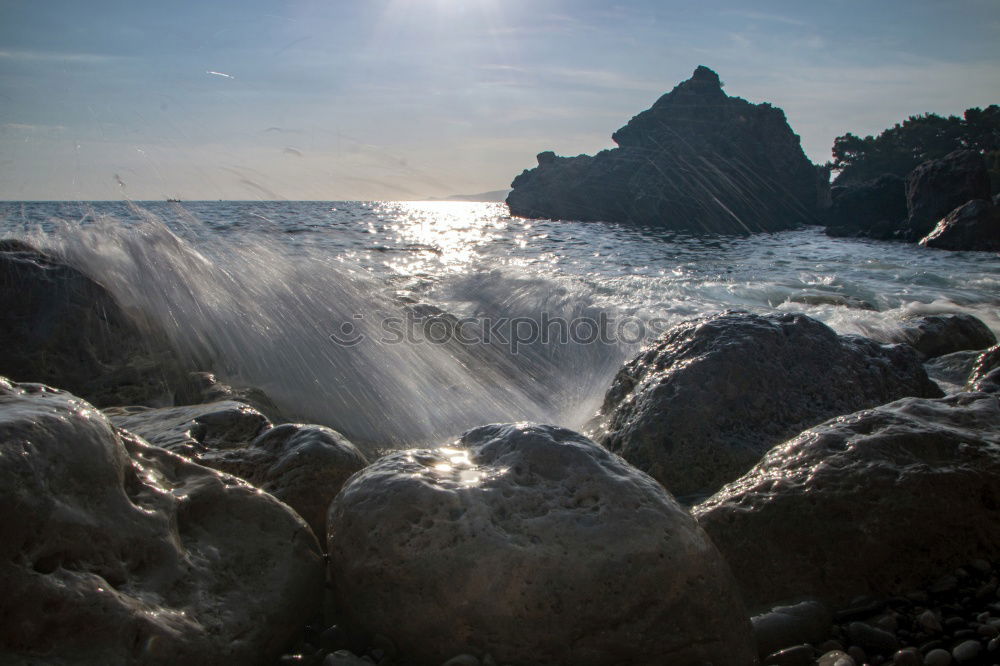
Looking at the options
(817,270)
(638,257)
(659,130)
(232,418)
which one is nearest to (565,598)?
(232,418)

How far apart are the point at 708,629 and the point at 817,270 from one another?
16.2m

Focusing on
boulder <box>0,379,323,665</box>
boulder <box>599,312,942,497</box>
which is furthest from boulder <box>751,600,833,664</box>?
boulder <box>0,379,323,665</box>

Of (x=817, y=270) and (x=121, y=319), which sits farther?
(x=817, y=270)

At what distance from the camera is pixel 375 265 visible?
13.8 m

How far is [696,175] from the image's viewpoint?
53469 mm

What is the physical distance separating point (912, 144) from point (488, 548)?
6123 cm

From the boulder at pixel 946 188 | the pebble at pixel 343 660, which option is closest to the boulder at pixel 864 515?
the pebble at pixel 343 660

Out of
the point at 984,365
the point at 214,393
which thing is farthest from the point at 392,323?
the point at 984,365

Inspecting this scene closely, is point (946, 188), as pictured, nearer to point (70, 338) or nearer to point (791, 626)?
point (791, 626)

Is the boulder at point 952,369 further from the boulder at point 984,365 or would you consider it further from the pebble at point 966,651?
the pebble at point 966,651

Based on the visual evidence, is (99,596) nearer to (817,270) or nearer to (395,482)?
(395,482)

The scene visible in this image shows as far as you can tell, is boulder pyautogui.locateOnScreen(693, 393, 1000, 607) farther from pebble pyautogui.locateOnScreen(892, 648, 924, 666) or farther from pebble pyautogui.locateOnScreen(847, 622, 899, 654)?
pebble pyautogui.locateOnScreen(892, 648, 924, 666)

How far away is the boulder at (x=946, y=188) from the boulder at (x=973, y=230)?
163 inches

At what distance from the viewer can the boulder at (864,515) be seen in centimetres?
237
